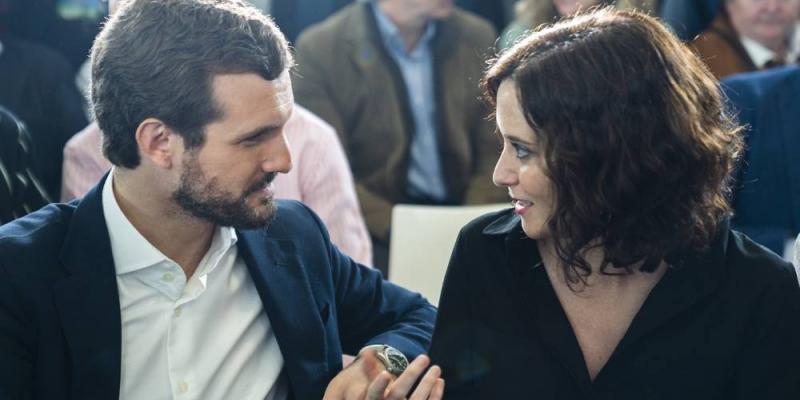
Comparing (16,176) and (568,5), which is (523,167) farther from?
(568,5)

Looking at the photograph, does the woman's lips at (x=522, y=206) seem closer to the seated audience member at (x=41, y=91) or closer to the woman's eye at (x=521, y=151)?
the woman's eye at (x=521, y=151)

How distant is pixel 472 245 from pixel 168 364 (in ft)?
1.64

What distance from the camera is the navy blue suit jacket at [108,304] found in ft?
4.99

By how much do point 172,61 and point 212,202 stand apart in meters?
0.22

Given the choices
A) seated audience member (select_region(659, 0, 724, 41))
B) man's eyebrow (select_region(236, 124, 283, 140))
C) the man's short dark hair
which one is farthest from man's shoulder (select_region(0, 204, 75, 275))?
seated audience member (select_region(659, 0, 724, 41))

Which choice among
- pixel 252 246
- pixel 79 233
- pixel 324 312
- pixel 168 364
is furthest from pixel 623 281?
pixel 79 233

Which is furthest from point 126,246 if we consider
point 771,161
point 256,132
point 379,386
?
point 771,161

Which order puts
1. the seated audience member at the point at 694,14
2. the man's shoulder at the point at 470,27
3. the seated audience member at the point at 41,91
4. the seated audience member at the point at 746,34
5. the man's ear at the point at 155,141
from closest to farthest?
the man's ear at the point at 155,141
the seated audience member at the point at 41,91
the seated audience member at the point at 746,34
the seated audience member at the point at 694,14
the man's shoulder at the point at 470,27

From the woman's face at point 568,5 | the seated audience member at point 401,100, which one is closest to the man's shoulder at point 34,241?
the seated audience member at point 401,100

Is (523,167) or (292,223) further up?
(523,167)

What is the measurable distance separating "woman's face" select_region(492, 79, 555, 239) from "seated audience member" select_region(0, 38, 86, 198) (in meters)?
1.67

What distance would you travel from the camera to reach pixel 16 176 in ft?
6.50

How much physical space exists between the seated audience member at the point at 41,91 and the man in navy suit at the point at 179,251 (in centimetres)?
133

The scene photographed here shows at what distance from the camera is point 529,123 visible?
60.9 inches
